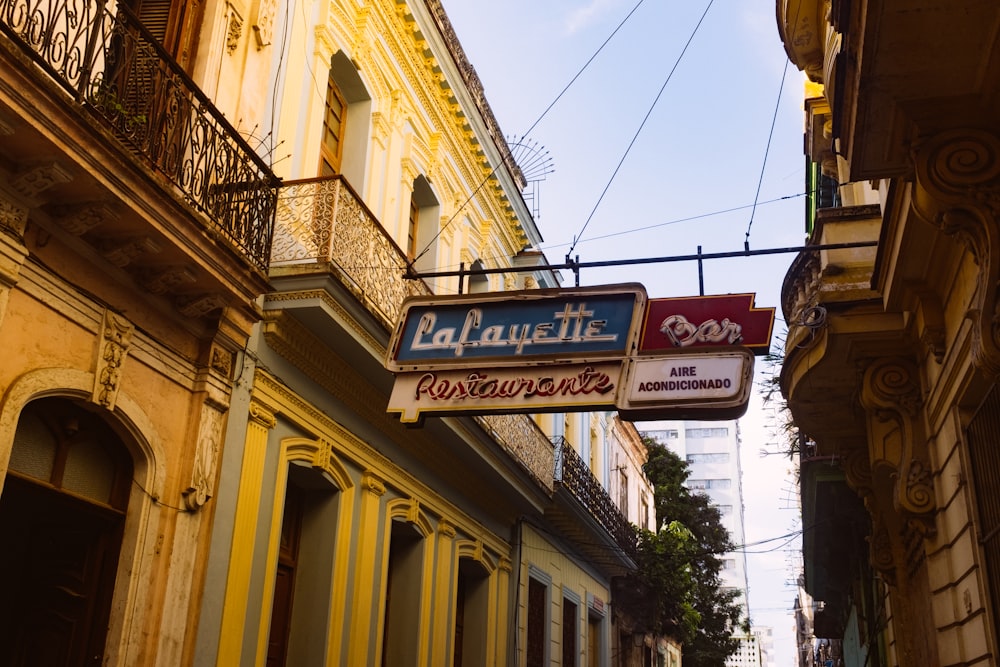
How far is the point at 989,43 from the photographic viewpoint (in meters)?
4.36

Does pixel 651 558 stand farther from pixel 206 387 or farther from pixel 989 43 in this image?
pixel 989 43

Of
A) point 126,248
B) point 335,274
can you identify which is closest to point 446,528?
point 335,274

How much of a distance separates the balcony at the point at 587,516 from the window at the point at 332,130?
731 centimetres

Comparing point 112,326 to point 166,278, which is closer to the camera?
point 112,326

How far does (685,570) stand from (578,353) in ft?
65.0

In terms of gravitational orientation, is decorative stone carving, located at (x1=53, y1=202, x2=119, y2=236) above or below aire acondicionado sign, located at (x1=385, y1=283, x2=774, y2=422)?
above

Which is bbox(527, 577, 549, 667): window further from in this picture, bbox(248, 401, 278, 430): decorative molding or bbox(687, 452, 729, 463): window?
bbox(687, 452, 729, 463): window

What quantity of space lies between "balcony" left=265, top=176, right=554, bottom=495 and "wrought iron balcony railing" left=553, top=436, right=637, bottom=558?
7378 mm

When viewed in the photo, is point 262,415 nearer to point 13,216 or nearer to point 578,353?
point 13,216

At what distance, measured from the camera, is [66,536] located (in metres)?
6.95

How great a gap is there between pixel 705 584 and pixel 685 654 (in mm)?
5112

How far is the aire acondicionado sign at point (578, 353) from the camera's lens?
619 cm

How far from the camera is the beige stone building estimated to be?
453cm

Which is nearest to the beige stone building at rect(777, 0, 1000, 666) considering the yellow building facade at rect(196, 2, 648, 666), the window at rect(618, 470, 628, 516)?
the yellow building facade at rect(196, 2, 648, 666)
